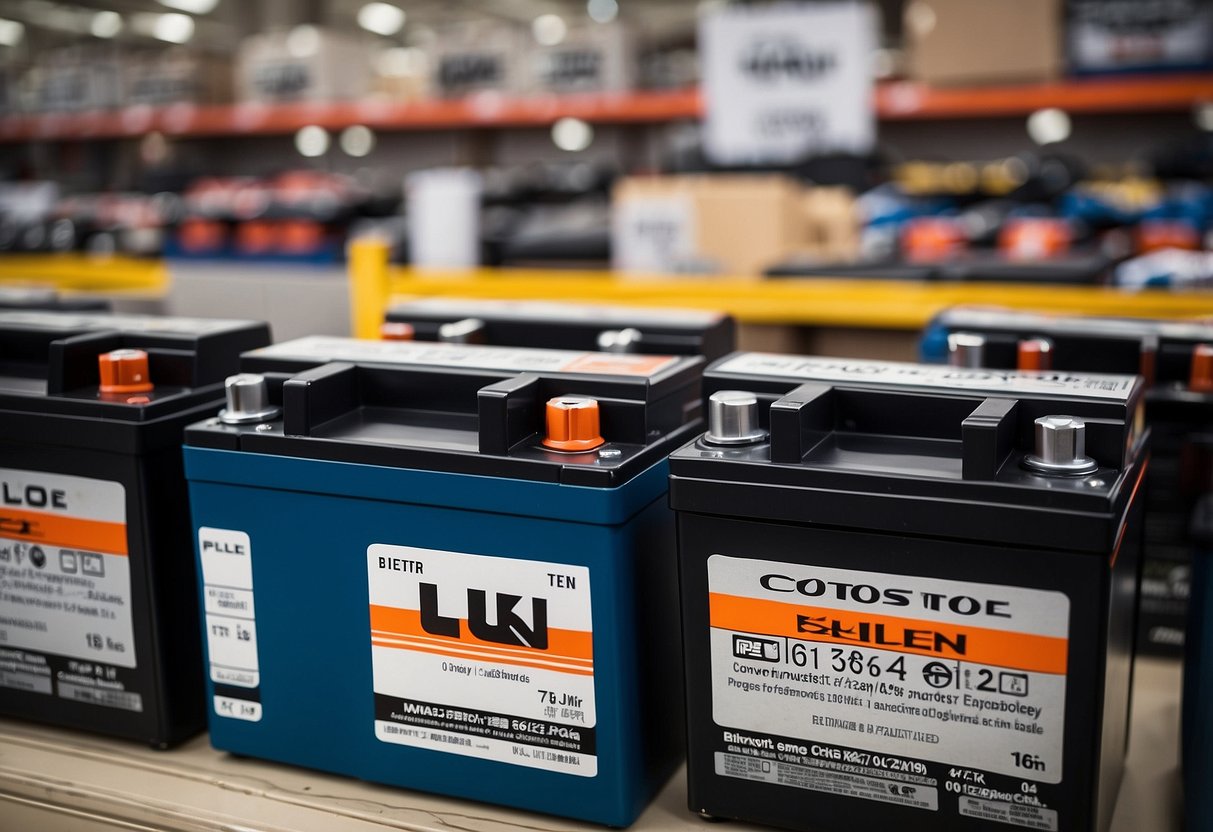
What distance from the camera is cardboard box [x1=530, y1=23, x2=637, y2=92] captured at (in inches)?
158

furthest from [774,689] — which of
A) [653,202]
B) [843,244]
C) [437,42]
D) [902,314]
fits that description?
[437,42]

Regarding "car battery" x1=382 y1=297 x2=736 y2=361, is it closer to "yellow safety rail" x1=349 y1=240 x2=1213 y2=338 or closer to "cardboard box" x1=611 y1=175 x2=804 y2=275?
"yellow safety rail" x1=349 y1=240 x2=1213 y2=338

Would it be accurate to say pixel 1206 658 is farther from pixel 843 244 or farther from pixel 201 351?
pixel 843 244

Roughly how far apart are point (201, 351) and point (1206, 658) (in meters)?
0.72

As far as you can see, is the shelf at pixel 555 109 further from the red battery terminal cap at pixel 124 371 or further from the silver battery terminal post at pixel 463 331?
the red battery terminal cap at pixel 124 371

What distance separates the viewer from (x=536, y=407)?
74cm

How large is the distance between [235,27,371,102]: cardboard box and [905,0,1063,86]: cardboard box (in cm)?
226

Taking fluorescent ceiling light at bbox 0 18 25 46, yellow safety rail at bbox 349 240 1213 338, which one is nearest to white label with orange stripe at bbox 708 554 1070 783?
yellow safety rail at bbox 349 240 1213 338

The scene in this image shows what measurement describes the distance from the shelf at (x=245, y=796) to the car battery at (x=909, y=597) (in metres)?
0.06

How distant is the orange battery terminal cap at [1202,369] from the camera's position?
3.05 ft

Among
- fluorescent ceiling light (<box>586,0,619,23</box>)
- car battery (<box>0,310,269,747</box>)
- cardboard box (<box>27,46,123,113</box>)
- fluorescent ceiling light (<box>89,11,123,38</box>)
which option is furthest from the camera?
fluorescent ceiling light (<box>586,0,619,23</box>)

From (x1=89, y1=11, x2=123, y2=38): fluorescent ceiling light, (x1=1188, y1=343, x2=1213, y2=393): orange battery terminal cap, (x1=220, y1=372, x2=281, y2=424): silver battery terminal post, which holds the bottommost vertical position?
(x1=1188, y1=343, x2=1213, y2=393): orange battery terminal cap

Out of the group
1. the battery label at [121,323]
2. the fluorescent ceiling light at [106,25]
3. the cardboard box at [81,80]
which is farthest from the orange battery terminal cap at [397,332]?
the fluorescent ceiling light at [106,25]

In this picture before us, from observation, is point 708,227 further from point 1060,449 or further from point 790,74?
point 1060,449
